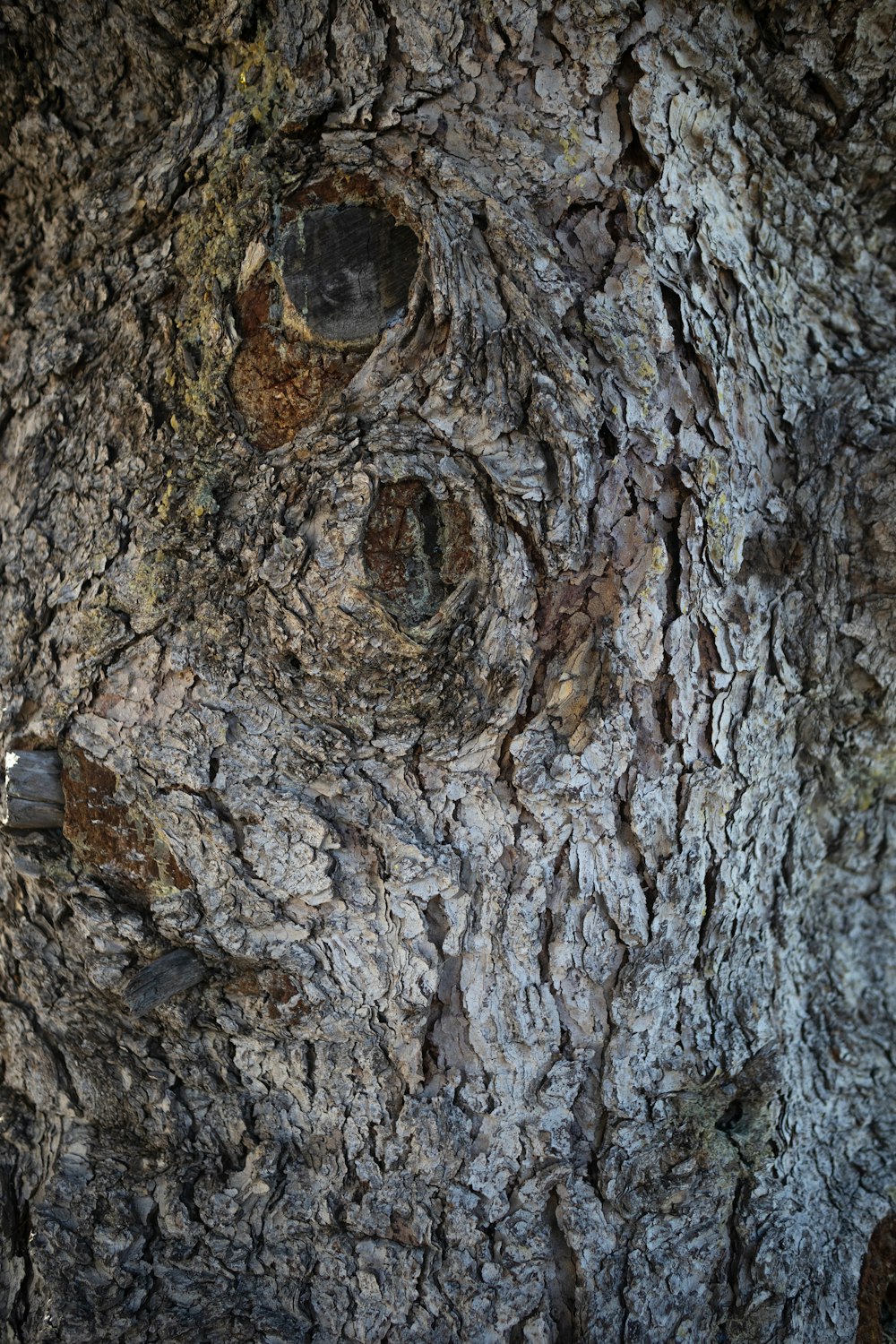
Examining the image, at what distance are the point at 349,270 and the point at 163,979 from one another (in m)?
1.17

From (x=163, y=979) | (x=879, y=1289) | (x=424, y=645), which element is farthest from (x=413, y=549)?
(x=879, y=1289)

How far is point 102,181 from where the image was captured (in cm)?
157

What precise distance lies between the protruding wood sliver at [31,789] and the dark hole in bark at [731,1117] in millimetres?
1257

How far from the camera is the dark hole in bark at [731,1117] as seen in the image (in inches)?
63.1

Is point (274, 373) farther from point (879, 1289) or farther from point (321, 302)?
point (879, 1289)

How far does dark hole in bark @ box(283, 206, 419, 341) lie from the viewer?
54.4 inches

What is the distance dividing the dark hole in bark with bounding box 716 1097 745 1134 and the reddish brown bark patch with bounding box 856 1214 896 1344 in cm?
36

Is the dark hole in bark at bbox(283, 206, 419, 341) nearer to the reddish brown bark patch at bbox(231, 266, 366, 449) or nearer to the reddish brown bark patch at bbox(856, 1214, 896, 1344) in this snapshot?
the reddish brown bark patch at bbox(231, 266, 366, 449)

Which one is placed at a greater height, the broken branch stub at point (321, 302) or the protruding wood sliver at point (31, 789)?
the broken branch stub at point (321, 302)

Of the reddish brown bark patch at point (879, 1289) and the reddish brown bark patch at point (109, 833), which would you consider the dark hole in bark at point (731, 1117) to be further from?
the reddish brown bark patch at point (109, 833)

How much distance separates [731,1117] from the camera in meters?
1.61

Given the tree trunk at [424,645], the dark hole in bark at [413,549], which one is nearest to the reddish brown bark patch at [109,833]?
the tree trunk at [424,645]

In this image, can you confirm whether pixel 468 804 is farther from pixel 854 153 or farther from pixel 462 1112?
→ pixel 854 153

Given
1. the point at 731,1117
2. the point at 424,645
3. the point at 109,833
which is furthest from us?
the point at 731,1117
